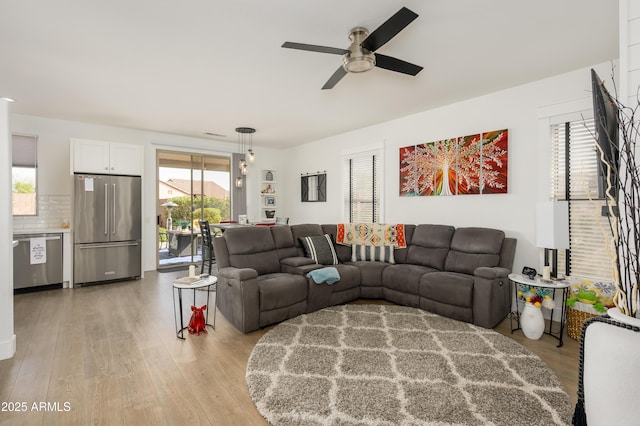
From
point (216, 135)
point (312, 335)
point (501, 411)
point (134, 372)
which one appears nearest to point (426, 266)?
point (312, 335)

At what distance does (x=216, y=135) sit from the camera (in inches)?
249

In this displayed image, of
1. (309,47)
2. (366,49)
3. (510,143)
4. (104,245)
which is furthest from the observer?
(104,245)

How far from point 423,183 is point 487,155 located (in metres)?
0.98

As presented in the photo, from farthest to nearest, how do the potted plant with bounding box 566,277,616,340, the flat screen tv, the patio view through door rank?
the patio view through door → the potted plant with bounding box 566,277,616,340 → the flat screen tv

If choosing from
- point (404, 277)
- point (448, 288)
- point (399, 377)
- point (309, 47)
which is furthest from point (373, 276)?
point (309, 47)

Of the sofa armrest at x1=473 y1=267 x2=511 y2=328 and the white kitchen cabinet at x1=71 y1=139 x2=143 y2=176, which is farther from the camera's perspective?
the white kitchen cabinet at x1=71 y1=139 x2=143 y2=176

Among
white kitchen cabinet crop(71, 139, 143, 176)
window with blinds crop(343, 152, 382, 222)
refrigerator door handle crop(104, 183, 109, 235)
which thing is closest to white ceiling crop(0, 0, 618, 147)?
white kitchen cabinet crop(71, 139, 143, 176)

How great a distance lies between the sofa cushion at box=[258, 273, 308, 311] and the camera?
10.6ft

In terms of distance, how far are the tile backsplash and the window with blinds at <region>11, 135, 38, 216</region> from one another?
0.26 ft

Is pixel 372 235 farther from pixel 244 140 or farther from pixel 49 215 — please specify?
pixel 49 215

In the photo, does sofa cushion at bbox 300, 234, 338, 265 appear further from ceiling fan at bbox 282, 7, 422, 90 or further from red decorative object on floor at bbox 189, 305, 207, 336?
ceiling fan at bbox 282, 7, 422, 90

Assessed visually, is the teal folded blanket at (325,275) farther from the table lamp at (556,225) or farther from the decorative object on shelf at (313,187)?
the decorative object on shelf at (313,187)

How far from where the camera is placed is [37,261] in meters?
4.66

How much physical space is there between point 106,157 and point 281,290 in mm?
4045
